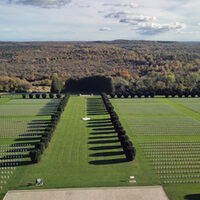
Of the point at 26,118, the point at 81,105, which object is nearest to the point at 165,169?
the point at 26,118

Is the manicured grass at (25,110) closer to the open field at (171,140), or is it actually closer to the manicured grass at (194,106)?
the open field at (171,140)

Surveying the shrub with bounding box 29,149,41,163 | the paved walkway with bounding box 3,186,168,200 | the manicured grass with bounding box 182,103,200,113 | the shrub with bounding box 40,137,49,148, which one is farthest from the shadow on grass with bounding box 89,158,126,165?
the manicured grass with bounding box 182,103,200,113

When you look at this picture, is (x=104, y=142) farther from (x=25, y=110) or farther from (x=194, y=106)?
(x=194, y=106)

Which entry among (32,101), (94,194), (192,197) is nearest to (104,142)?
(94,194)

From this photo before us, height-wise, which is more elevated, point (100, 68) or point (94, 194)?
point (100, 68)

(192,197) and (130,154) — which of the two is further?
(130,154)
